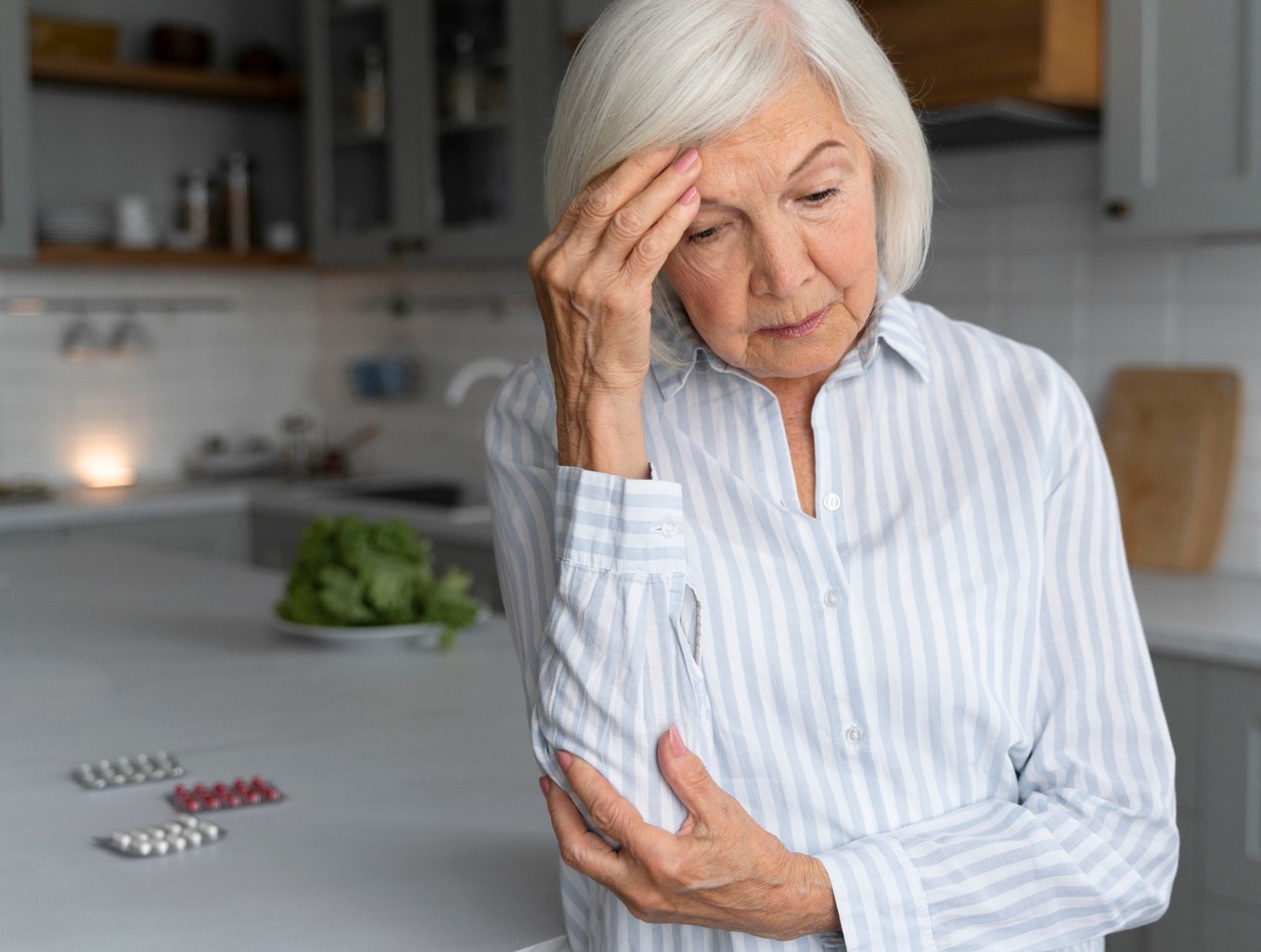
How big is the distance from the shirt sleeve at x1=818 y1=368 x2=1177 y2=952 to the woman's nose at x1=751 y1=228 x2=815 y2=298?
259mm

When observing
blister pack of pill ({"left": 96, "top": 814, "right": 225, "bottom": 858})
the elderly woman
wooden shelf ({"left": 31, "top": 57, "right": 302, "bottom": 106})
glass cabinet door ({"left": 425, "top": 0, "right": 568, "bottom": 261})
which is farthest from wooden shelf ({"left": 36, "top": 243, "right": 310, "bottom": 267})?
the elderly woman

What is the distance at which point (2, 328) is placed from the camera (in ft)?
14.2

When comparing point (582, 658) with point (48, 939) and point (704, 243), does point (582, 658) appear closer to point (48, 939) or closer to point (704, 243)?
point (704, 243)

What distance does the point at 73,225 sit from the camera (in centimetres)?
423

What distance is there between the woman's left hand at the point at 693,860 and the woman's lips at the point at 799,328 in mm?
331

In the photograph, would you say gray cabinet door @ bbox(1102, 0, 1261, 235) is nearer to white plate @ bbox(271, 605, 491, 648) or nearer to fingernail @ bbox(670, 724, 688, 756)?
white plate @ bbox(271, 605, 491, 648)

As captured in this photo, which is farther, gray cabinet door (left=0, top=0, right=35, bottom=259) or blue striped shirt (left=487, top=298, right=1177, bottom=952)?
gray cabinet door (left=0, top=0, right=35, bottom=259)

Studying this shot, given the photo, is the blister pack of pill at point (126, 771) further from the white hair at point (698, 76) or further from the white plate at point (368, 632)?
the white hair at point (698, 76)


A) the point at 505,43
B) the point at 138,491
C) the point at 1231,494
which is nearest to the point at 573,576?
the point at 1231,494

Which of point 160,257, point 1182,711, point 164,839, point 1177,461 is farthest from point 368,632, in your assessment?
point 160,257

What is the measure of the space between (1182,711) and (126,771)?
176 cm

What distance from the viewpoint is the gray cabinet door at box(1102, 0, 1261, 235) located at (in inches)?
98.2

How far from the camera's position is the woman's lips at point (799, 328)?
106cm

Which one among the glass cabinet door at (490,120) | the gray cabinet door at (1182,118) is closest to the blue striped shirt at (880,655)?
the gray cabinet door at (1182,118)
